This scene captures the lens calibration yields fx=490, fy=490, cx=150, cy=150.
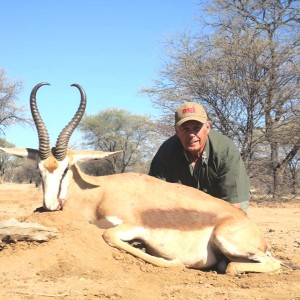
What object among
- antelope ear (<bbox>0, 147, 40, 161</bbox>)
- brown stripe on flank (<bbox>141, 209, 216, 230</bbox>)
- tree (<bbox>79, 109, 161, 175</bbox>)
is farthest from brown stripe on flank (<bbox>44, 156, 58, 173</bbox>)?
tree (<bbox>79, 109, 161, 175</bbox>)

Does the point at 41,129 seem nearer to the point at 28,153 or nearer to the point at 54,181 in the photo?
the point at 28,153

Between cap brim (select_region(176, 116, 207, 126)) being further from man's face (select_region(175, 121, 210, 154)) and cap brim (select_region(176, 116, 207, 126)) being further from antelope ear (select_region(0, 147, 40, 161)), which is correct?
antelope ear (select_region(0, 147, 40, 161))

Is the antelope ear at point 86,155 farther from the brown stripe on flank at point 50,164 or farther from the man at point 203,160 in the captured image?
the man at point 203,160

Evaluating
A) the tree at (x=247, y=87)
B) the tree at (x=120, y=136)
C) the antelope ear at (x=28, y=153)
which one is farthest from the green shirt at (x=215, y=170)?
the tree at (x=120, y=136)

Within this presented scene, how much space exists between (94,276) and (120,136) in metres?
36.1

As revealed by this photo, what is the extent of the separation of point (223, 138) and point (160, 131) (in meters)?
14.3

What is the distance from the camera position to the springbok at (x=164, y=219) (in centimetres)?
496

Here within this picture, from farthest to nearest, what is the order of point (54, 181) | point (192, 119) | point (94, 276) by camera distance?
point (192, 119) → point (54, 181) → point (94, 276)

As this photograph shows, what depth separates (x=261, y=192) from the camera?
20594mm

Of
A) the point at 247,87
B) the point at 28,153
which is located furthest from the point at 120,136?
the point at 28,153

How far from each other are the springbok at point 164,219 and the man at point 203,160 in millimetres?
581

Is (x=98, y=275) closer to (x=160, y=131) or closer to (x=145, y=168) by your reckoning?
(x=160, y=131)

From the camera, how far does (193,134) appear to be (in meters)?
5.71

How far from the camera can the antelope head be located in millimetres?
5184
